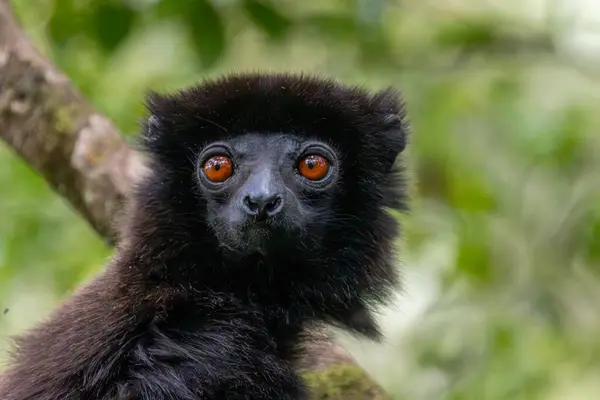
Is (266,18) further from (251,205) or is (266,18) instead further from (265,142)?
(251,205)

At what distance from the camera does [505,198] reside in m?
5.97

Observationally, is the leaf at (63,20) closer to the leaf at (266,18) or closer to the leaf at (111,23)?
the leaf at (111,23)

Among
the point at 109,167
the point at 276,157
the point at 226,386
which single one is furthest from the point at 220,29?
the point at 226,386

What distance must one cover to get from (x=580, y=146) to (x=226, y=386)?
3.26 meters

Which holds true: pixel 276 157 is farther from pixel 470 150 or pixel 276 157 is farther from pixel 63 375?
pixel 470 150

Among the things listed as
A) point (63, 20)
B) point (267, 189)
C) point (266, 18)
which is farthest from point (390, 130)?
point (63, 20)

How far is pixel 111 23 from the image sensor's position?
442 centimetres

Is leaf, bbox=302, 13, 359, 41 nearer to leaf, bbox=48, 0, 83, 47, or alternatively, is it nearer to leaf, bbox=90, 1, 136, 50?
leaf, bbox=90, 1, 136, 50

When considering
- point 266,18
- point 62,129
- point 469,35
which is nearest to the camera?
point 62,129

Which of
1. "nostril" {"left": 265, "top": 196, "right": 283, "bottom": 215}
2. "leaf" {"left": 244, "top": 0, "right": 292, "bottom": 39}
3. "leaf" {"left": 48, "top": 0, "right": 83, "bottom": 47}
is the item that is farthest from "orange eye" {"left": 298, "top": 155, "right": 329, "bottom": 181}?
"leaf" {"left": 48, "top": 0, "right": 83, "bottom": 47}

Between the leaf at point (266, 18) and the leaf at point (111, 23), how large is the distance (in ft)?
2.24

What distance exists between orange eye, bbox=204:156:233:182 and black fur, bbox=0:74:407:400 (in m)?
0.11

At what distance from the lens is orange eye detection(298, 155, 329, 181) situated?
3.32m

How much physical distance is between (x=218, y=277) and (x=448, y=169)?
2950mm
